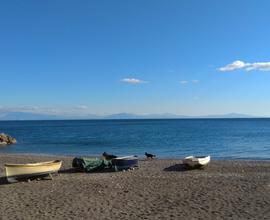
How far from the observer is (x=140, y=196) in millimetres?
16406

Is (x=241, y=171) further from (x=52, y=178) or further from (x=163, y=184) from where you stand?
(x=52, y=178)

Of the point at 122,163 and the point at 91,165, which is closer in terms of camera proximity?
the point at 91,165

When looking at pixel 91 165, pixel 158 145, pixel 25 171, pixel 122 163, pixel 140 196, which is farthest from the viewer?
pixel 158 145

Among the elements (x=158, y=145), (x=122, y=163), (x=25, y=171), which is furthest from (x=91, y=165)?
(x=158, y=145)

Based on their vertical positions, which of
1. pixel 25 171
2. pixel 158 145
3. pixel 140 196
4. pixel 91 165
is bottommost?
pixel 158 145

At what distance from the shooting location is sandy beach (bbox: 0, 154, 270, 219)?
1354cm

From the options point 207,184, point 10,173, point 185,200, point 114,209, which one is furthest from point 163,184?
point 10,173

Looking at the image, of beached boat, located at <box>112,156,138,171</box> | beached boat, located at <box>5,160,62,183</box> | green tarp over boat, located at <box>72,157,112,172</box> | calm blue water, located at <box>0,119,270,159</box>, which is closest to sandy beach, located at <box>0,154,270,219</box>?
beached boat, located at <box>5,160,62,183</box>

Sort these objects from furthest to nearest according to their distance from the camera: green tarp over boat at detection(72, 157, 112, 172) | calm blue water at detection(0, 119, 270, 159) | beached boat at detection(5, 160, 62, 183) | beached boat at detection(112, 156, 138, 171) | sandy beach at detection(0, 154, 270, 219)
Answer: calm blue water at detection(0, 119, 270, 159) → beached boat at detection(112, 156, 138, 171) → green tarp over boat at detection(72, 157, 112, 172) → beached boat at detection(5, 160, 62, 183) → sandy beach at detection(0, 154, 270, 219)

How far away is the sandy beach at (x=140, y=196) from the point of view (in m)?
13.5

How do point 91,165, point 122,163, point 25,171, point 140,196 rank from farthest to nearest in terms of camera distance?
1. point 122,163
2. point 91,165
3. point 25,171
4. point 140,196

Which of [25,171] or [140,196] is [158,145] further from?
[140,196]

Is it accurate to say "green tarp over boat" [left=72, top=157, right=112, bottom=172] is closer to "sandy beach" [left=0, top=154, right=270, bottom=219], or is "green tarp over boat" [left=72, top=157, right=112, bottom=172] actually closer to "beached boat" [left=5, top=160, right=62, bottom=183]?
"sandy beach" [left=0, top=154, right=270, bottom=219]

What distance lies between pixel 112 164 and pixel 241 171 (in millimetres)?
7538
